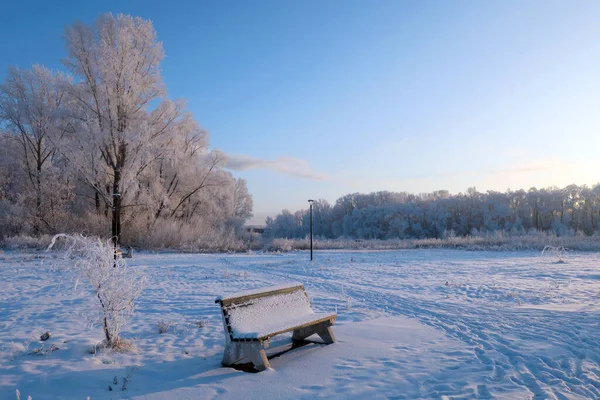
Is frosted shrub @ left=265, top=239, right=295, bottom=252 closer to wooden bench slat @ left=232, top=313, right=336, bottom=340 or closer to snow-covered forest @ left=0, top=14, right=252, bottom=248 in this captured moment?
snow-covered forest @ left=0, top=14, right=252, bottom=248

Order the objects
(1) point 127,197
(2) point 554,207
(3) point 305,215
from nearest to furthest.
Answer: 1. (1) point 127,197
2. (2) point 554,207
3. (3) point 305,215

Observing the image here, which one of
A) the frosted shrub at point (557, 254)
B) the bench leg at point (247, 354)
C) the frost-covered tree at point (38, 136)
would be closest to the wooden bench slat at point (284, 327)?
the bench leg at point (247, 354)

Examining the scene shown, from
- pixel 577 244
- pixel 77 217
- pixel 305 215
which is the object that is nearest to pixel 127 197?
pixel 77 217

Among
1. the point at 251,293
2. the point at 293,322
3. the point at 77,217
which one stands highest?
the point at 77,217

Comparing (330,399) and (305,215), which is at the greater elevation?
(305,215)

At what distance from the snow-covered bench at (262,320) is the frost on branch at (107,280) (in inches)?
53.9

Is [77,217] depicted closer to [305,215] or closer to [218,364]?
[218,364]

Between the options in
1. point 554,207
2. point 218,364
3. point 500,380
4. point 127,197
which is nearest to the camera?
point 500,380

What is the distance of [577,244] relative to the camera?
2852cm

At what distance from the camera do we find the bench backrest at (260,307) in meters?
4.64

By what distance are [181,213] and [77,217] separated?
8099 mm

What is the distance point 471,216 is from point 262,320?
82.6m

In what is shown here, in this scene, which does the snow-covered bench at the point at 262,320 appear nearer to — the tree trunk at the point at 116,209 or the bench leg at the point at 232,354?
the bench leg at the point at 232,354

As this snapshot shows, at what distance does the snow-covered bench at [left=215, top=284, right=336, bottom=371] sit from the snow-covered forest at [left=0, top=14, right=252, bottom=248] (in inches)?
794
